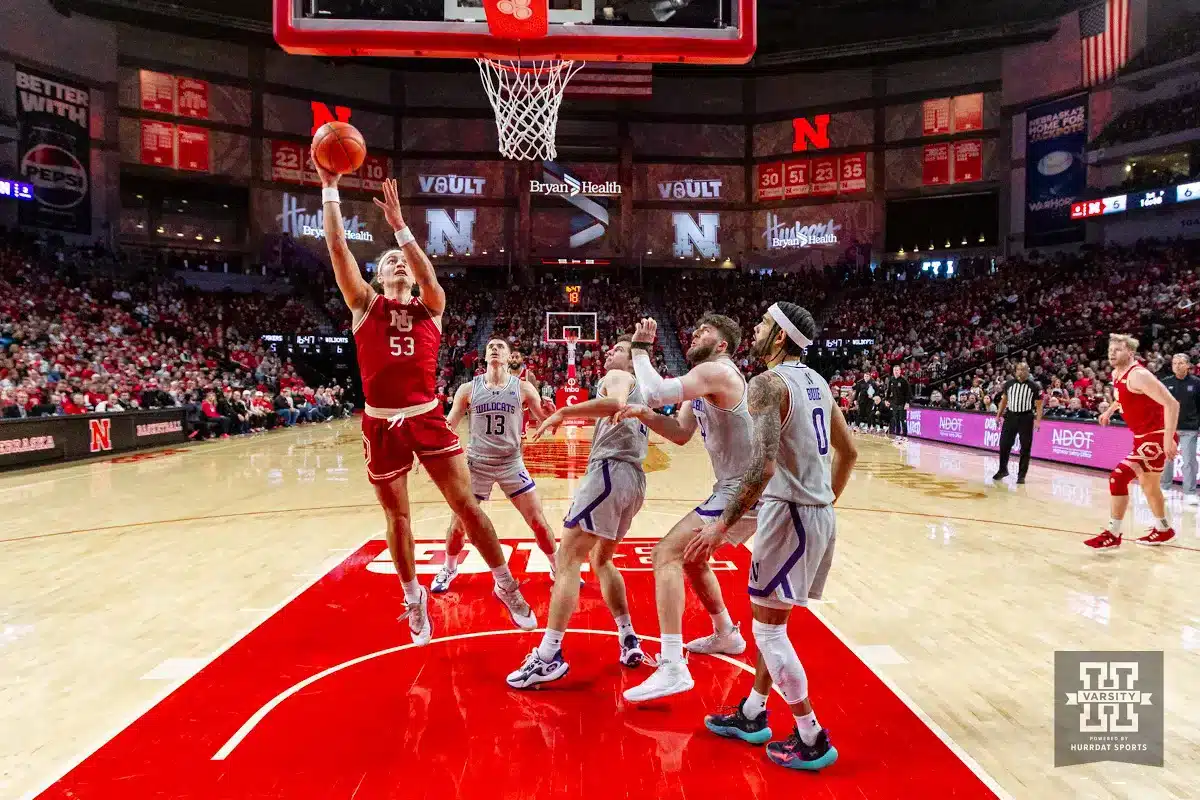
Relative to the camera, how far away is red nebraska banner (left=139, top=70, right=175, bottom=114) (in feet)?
104

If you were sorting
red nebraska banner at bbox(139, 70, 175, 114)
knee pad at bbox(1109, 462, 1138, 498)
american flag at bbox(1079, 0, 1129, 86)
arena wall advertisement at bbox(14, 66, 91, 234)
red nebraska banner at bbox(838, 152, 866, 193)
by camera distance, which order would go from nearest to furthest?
knee pad at bbox(1109, 462, 1138, 498) → arena wall advertisement at bbox(14, 66, 91, 234) → american flag at bbox(1079, 0, 1129, 86) → red nebraska banner at bbox(139, 70, 175, 114) → red nebraska banner at bbox(838, 152, 866, 193)

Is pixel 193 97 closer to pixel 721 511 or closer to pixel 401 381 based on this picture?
pixel 401 381

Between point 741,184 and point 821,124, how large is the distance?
4.81 metres

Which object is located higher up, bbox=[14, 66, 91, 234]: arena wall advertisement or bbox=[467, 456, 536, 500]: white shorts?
bbox=[14, 66, 91, 234]: arena wall advertisement

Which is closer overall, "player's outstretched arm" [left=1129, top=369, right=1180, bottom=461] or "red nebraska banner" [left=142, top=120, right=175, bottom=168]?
"player's outstretched arm" [left=1129, top=369, right=1180, bottom=461]

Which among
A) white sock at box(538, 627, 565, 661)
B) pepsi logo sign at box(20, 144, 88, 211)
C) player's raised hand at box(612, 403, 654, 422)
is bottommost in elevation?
white sock at box(538, 627, 565, 661)

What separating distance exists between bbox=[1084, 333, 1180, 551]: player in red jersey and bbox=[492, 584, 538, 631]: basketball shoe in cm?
606

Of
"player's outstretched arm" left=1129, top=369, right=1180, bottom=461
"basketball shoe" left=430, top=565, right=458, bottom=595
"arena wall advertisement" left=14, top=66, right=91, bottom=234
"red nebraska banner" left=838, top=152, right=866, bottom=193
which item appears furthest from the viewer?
"red nebraska banner" left=838, top=152, right=866, bottom=193

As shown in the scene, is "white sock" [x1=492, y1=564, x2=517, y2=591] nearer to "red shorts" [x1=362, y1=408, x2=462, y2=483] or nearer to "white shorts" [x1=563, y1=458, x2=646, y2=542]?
"white shorts" [x1=563, y1=458, x2=646, y2=542]

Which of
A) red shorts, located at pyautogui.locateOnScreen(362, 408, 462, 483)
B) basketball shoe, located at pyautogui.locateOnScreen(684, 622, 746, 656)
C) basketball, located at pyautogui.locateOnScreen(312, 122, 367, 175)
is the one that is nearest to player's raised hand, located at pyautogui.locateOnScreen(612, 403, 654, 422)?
red shorts, located at pyautogui.locateOnScreen(362, 408, 462, 483)

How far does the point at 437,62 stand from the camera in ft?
124

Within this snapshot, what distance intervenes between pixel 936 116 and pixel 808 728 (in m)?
38.5

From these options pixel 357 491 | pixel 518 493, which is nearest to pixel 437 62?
pixel 357 491

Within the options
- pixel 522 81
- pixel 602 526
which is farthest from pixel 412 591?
pixel 522 81
